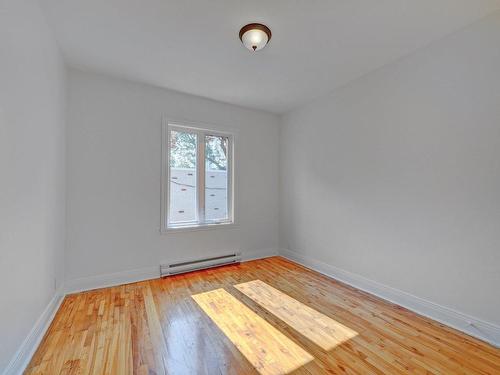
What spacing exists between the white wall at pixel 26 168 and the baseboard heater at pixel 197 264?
1.21 m

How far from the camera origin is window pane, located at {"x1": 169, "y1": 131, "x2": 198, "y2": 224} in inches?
132

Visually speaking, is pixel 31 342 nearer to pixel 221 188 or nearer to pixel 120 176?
pixel 120 176

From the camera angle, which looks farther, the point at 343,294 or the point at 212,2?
the point at 343,294

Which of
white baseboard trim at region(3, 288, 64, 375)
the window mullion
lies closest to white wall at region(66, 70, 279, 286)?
the window mullion

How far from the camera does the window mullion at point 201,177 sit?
354 cm

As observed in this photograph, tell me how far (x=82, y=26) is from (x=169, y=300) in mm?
2731

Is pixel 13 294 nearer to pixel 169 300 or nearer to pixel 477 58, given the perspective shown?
pixel 169 300

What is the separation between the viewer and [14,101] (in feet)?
4.65

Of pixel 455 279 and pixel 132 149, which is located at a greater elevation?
pixel 132 149

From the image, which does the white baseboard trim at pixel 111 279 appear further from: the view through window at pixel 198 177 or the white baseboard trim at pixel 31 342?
the view through window at pixel 198 177

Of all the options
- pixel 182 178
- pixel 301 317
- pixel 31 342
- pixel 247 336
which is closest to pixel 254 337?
pixel 247 336

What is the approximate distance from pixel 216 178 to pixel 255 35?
2.16 meters

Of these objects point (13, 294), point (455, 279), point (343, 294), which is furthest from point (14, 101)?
point (455, 279)

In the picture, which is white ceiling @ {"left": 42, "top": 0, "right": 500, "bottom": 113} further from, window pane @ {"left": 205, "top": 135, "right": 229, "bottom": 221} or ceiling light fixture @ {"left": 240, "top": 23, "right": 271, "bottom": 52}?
window pane @ {"left": 205, "top": 135, "right": 229, "bottom": 221}
